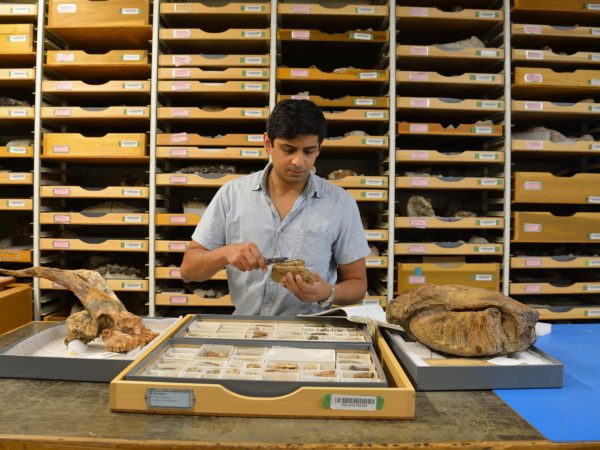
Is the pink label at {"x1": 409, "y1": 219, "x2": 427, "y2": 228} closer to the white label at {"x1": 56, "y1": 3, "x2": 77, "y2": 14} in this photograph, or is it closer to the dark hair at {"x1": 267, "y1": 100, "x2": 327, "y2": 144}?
the dark hair at {"x1": 267, "y1": 100, "x2": 327, "y2": 144}

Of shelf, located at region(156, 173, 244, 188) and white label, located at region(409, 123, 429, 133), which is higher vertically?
white label, located at region(409, 123, 429, 133)

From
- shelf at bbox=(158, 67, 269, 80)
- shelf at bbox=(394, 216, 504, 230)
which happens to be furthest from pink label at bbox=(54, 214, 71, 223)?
shelf at bbox=(394, 216, 504, 230)

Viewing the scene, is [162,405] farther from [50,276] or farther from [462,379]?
[50,276]

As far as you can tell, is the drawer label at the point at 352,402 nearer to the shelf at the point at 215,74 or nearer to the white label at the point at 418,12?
the shelf at the point at 215,74

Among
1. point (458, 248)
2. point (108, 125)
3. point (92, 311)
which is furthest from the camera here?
point (108, 125)

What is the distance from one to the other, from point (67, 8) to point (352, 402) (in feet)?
10.7

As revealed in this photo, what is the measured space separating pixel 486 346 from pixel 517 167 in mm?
2921

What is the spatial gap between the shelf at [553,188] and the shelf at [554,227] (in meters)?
0.10

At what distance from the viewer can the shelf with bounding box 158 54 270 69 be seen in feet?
9.68

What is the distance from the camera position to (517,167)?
11.7 ft

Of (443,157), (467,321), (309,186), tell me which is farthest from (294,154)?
(443,157)

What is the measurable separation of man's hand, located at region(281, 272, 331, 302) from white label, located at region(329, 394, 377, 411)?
2.07ft

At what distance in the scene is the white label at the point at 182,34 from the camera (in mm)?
2943

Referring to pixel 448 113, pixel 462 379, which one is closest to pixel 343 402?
pixel 462 379
